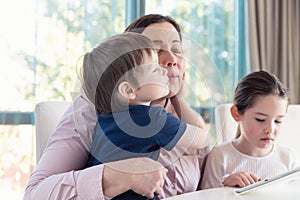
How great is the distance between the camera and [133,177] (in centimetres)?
95

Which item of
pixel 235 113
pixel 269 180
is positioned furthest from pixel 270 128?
pixel 269 180

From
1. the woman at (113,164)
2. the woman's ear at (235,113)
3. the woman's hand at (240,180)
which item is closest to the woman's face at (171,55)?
the woman at (113,164)

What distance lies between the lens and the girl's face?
5.25ft

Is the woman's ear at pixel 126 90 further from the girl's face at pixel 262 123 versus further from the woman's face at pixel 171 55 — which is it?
the girl's face at pixel 262 123

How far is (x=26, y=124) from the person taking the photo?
2764 millimetres

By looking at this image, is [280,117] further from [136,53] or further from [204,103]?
[136,53]

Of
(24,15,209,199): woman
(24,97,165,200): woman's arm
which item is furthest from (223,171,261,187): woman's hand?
(24,97,165,200): woman's arm

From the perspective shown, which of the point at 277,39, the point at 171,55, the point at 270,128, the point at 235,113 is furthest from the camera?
the point at 277,39

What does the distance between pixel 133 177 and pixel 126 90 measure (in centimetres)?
16

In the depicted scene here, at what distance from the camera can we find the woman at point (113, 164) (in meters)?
0.95

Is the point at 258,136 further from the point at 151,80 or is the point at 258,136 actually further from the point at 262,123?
the point at 151,80

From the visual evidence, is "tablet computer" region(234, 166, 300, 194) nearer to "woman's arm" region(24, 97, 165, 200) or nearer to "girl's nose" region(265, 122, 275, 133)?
"woman's arm" region(24, 97, 165, 200)

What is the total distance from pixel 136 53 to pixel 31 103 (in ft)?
6.26

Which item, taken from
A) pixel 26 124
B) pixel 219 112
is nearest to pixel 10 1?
pixel 26 124
